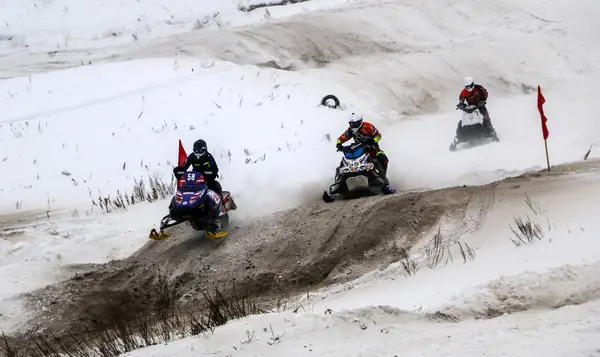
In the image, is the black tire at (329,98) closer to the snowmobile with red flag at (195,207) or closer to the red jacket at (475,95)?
the red jacket at (475,95)

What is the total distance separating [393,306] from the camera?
262 inches

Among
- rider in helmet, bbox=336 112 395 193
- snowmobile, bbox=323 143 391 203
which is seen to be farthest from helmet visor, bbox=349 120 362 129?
snowmobile, bbox=323 143 391 203

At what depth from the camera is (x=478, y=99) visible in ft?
56.5

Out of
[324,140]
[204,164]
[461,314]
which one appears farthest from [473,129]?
[461,314]

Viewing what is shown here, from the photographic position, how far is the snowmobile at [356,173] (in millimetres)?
13031

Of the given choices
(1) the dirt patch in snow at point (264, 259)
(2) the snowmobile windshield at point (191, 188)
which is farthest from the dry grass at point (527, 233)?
(2) the snowmobile windshield at point (191, 188)

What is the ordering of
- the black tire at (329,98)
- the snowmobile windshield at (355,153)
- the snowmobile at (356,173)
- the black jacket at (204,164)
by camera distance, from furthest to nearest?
the black tire at (329,98) < the snowmobile windshield at (355,153) < the snowmobile at (356,173) < the black jacket at (204,164)

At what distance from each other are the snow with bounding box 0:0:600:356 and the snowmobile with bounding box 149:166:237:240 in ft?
3.91

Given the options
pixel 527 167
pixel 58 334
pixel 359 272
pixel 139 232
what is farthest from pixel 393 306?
pixel 527 167

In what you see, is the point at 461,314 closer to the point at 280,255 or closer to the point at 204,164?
the point at 280,255

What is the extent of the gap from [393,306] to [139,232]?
24.2 ft

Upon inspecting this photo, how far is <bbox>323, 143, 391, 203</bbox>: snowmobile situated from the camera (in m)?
13.0

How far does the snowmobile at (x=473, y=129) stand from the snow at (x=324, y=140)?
0.46 m

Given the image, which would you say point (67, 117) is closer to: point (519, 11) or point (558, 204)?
point (558, 204)
